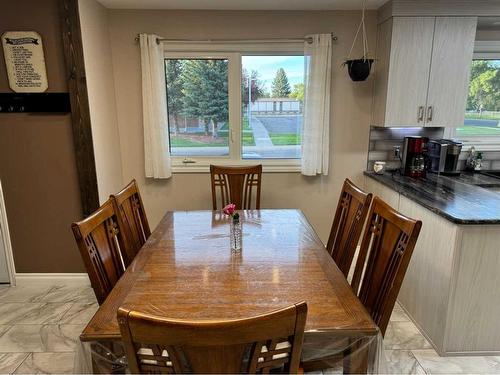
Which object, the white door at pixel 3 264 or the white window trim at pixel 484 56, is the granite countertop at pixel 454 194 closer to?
the white window trim at pixel 484 56

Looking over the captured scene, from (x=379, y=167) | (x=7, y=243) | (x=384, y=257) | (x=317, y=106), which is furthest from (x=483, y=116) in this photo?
(x=7, y=243)

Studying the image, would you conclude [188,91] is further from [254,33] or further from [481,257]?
[481,257]

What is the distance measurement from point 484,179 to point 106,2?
3.55 meters

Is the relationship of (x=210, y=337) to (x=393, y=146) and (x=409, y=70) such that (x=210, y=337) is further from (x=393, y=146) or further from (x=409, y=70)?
(x=393, y=146)

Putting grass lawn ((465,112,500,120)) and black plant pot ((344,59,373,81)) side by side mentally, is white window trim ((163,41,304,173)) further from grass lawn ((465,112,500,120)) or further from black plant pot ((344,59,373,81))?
grass lawn ((465,112,500,120))

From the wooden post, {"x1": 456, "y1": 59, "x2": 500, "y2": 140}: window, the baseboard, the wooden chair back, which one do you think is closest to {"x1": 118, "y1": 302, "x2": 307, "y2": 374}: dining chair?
the wooden chair back

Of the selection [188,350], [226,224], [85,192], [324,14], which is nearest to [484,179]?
[324,14]

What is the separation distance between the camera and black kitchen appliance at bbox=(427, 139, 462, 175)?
2.83 meters

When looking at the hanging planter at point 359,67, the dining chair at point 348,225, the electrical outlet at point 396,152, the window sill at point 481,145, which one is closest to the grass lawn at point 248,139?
the hanging planter at point 359,67

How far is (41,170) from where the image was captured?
8.66 feet

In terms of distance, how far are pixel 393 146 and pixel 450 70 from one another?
78 centimetres

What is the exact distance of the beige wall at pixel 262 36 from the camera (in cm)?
293

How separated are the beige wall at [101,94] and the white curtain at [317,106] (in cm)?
175

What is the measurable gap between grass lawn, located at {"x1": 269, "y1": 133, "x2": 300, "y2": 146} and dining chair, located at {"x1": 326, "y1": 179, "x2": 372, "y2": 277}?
136 centimetres
